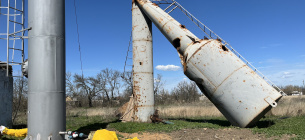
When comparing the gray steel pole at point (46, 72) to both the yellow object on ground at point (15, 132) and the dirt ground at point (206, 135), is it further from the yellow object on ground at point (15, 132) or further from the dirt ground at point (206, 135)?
the dirt ground at point (206, 135)

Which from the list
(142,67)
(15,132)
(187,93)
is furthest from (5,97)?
(187,93)

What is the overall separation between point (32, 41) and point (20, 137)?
3.90 meters

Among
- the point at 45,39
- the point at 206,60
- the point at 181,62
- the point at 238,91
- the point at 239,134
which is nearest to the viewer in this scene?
the point at 45,39

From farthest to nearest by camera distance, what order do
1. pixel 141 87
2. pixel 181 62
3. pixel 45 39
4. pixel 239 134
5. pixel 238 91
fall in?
1. pixel 141 87
2. pixel 181 62
3. pixel 238 91
4. pixel 239 134
5. pixel 45 39

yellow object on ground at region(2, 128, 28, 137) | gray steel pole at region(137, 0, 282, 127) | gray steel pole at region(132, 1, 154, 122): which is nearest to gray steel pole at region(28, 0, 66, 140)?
yellow object on ground at region(2, 128, 28, 137)

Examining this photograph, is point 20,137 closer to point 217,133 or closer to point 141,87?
point 141,87

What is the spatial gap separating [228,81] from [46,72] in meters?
6.47

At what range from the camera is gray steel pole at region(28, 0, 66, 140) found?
7398mm

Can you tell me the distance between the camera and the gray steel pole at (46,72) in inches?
291

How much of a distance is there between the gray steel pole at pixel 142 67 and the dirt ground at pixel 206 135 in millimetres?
2859

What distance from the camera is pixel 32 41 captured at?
25.2 ft

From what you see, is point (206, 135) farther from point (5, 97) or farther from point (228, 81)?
point (5, 97)

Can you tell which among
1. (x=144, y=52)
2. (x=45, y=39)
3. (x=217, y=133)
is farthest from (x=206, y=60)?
(x=45, y=39)

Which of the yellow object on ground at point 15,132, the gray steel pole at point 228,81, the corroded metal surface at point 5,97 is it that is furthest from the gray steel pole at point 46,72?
the gray steel pole at point 228,81
